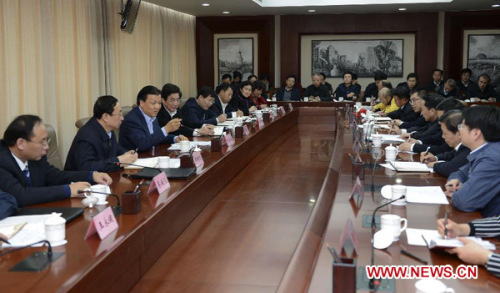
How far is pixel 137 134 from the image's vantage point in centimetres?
381

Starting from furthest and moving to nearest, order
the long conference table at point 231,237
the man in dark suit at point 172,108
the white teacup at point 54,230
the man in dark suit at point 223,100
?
the man in dark suit at point 223,100 → the man in dark suit at point 172,108 → the white teacup at point 54,230 → the long conference table at point 231,237

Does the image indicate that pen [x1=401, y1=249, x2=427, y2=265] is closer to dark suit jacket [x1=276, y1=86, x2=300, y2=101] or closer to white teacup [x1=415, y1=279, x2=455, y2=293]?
white teacup [x1=415, y1=279, x2=455, y2=293]

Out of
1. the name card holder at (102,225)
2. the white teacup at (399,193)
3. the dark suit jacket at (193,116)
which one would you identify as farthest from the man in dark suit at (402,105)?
the name card holder at (102,225)

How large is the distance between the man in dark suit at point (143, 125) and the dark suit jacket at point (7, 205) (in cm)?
171

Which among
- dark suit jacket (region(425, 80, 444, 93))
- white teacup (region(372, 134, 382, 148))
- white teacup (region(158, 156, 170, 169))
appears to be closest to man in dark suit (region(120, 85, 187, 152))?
white teacup (region(158, 156, 170, 169))

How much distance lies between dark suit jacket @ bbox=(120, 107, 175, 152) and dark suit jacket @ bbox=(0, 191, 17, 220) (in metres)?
1.71

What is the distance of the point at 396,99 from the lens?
251 inches

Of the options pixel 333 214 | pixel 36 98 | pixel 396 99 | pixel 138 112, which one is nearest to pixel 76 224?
pixel 333 214

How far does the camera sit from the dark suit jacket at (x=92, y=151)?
9.58 feet

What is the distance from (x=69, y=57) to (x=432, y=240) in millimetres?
5297

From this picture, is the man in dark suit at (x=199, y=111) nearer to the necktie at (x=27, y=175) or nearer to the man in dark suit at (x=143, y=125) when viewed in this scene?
the man in dark suit at (x=143, y=125)

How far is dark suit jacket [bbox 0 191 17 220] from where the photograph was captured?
2002 mm

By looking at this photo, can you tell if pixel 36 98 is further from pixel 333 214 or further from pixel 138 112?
pixel 333 214

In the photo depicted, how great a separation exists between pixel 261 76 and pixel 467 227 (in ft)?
29.7
